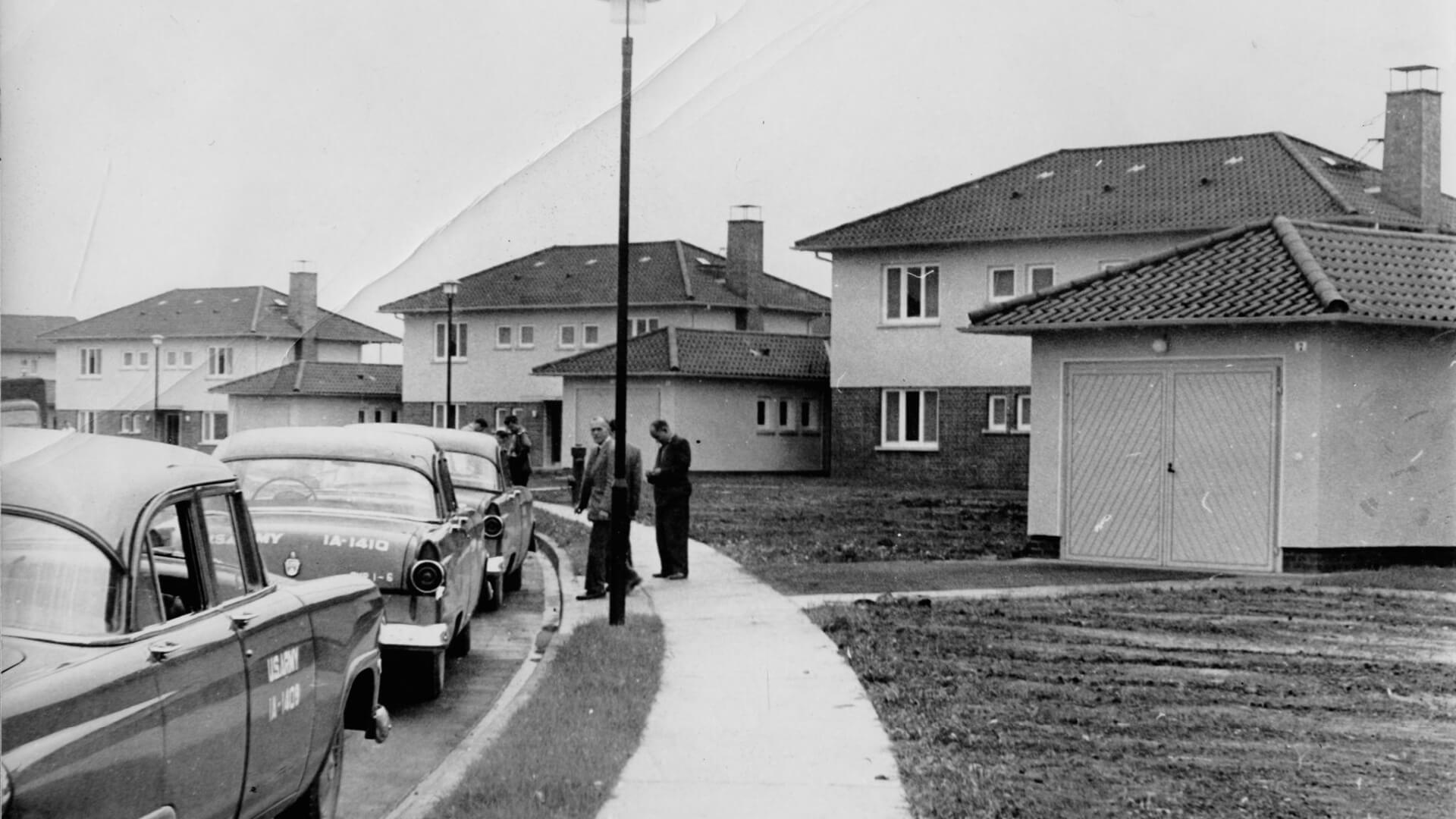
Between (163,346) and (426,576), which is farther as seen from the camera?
(426,576)

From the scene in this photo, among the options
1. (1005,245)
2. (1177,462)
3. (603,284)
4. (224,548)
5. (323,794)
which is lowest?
(323,794)

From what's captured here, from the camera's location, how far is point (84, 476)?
4.67m

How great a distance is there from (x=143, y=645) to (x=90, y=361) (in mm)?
1003

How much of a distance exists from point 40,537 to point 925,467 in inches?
1358

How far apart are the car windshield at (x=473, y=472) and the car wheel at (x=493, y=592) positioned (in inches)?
42.9

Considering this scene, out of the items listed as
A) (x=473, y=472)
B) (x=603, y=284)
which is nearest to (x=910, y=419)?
(x=603, y=284)

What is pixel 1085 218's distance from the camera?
3641cm

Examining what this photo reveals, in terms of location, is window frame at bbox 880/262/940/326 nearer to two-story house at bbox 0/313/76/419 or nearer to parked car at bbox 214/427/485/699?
parked car at bbox 214/427/485/699

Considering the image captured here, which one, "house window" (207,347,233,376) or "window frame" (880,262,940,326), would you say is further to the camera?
"window frame" (880,262,940,326)

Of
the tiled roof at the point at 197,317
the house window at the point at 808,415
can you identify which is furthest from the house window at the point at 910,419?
the tiled roof at the point at 197,317

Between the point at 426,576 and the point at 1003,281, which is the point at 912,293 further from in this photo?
the point at 426,576

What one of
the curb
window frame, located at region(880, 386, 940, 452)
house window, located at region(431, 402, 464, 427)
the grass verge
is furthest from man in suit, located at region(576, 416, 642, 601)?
house window, located at region(431, 402, 464, 427)

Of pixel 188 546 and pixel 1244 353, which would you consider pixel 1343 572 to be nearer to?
pixel 1244 353

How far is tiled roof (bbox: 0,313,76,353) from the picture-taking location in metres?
3.66
